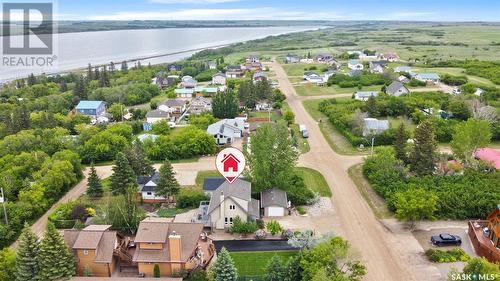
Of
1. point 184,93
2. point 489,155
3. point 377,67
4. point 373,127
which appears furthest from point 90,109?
point 377,67

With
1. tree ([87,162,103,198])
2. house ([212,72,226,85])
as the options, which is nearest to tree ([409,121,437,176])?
tree ([87,162,103,198])

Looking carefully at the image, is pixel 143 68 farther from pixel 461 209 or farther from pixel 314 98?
pixel 461 209

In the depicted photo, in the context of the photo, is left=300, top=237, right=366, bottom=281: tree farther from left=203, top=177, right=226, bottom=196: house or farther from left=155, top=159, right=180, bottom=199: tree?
left=155, top=159, right=180, bottom=199: tree

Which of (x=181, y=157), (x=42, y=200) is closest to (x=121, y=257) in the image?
(x=42, y=200)

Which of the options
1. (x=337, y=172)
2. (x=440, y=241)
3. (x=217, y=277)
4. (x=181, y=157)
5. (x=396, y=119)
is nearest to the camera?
(x=217, y=277)

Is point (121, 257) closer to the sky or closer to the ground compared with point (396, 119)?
closer to the ground

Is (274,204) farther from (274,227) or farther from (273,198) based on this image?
(274,227)

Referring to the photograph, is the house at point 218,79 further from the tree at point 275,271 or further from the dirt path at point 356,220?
the tree at point 275,271
